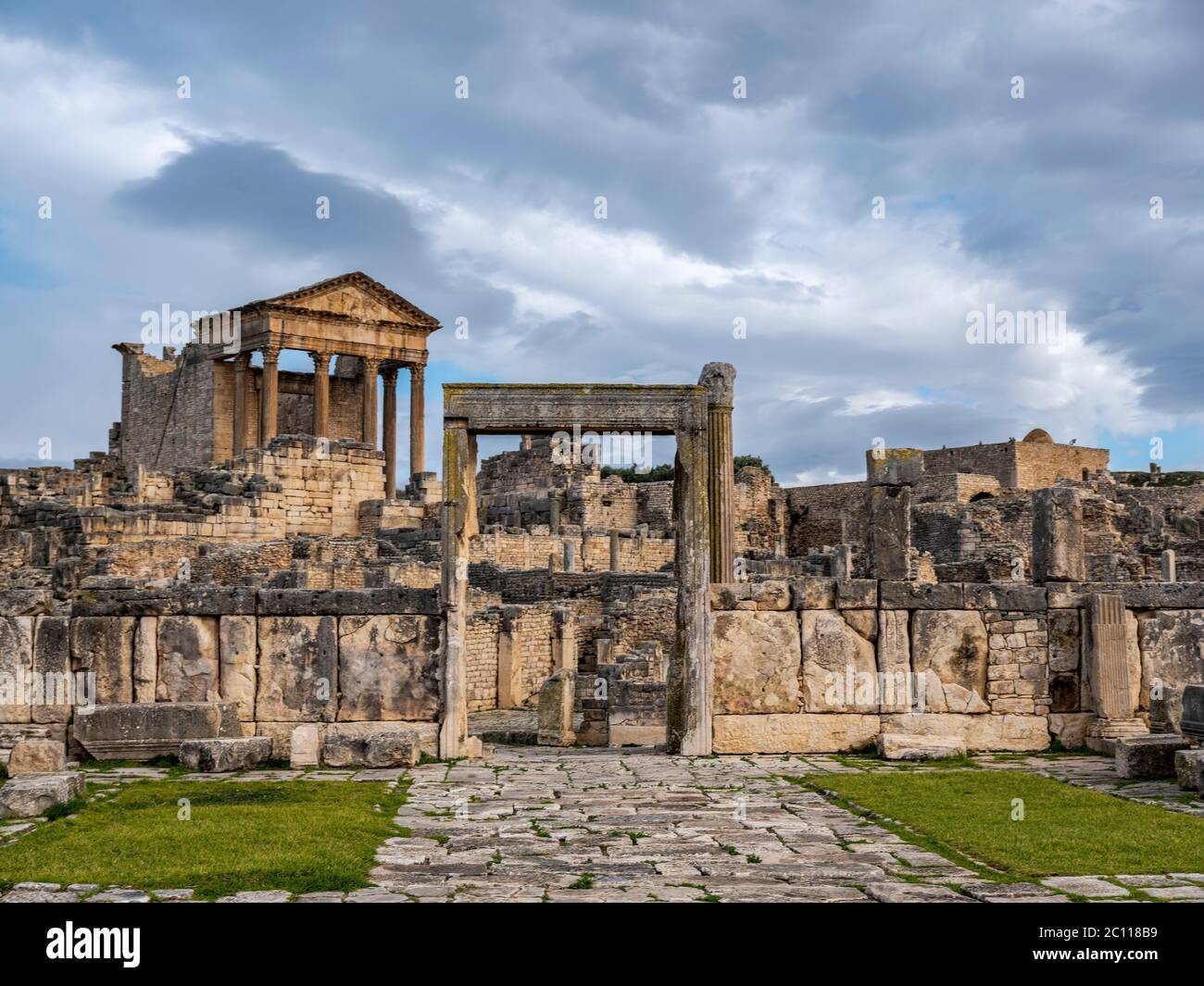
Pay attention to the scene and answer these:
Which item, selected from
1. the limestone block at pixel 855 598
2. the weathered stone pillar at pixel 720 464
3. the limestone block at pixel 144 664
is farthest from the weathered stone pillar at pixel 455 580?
the limestone block at pixel 855 598

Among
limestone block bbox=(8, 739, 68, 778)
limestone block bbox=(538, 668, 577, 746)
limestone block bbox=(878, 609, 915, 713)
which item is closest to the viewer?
limestone block bbox=(8, 739, 68, 778)

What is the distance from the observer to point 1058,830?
27.9 ft

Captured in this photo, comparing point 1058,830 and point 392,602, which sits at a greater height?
point 392,602

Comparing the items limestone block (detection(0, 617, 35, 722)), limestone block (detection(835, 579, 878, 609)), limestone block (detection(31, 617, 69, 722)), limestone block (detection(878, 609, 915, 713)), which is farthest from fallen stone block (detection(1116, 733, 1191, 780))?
limestone block (detection(0, 617, 35, 722))

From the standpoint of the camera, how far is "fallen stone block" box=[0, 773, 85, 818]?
9190mm

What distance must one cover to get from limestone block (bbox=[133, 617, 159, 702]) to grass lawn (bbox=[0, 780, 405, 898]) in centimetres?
264

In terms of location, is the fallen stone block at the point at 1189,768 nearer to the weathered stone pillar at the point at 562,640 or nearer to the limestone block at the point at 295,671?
the limestone block at the point at 295,671

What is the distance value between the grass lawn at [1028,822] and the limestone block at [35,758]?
637 cm

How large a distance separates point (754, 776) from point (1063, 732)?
3.93m

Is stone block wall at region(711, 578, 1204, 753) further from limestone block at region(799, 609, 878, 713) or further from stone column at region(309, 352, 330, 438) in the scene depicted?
stone column at region(309, 352, 330, 438)

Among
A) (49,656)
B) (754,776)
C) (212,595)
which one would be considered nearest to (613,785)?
(754,776)

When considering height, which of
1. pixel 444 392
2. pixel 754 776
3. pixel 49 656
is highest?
pixel 444 392

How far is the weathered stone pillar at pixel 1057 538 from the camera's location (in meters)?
14.6
